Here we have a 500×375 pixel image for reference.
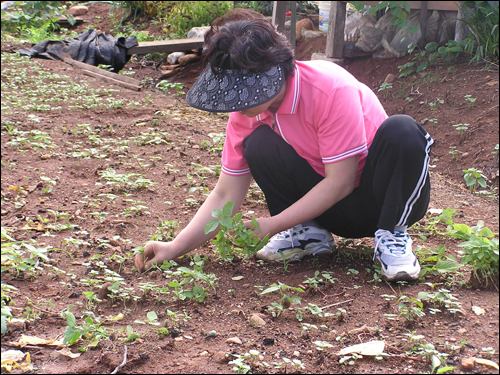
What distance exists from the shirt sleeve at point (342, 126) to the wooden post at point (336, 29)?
12.2 feet

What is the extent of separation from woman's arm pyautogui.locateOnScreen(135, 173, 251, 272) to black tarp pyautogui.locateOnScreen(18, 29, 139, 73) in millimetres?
5448

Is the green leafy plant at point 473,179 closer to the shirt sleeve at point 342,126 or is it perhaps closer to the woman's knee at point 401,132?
the woman's knee at point 401,132

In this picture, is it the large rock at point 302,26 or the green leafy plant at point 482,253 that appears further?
the large rock at point 302,26

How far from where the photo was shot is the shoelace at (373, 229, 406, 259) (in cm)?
203

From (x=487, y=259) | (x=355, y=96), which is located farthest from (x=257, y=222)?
(x=487, y=259)

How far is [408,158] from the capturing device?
1961 millimetres

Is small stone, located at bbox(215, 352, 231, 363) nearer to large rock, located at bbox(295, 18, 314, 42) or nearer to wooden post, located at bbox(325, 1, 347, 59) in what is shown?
wooden post, located at bbox(325, 1, 347, 59)

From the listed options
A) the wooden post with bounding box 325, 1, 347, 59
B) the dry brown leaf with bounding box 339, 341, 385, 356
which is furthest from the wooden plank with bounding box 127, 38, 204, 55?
the dry brown leaf with bounding box 339, 341, 385, 356

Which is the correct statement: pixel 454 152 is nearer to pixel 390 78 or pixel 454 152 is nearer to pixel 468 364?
pixel 390 78

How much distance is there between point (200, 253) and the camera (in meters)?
2.42

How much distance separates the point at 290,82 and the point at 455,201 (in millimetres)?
1586

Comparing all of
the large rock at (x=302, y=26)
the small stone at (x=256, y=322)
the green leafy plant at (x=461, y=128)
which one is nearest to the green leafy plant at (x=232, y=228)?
the small stone at (x=256, y=322)

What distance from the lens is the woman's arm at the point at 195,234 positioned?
217 cm

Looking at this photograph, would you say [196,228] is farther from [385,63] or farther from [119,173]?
[385,63]
